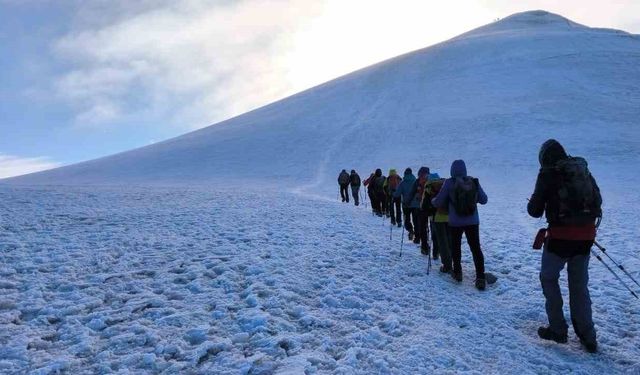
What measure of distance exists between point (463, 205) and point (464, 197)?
0.14 metres

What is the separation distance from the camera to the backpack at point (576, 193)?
5.72 metres

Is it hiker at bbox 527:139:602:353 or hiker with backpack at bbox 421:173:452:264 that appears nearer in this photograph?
hiker at bbox 527:139:602:353

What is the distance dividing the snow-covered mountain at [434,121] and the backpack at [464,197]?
29645 millimetres

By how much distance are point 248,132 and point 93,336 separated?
5622cm

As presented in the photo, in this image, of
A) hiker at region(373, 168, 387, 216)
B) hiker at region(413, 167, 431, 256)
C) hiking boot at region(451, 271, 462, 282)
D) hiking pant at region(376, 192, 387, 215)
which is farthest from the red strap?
hiker at region(373, 168, 387, 216)

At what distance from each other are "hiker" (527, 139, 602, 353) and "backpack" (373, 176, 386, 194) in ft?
41.8

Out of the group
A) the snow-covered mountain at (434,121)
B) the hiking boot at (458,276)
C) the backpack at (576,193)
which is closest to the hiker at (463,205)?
the hiking boot at (458,276)

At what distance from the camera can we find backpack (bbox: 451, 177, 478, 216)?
827 cm

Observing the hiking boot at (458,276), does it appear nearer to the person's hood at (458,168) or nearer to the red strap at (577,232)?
the person's hood at (458,168)

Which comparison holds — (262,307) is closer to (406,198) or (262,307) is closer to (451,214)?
(451,214)

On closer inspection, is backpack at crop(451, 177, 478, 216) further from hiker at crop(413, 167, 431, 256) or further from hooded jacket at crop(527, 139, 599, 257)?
hiker at crop(413, 167, 431, 256)

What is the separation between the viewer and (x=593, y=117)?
4853 centimetres

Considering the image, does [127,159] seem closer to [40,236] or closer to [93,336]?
[40,236]

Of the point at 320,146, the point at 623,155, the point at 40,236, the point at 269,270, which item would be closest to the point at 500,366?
the point at 269,270
